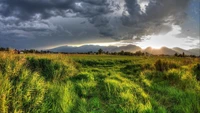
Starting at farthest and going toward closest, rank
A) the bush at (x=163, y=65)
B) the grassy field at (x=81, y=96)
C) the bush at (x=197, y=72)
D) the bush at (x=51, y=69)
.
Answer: the bush at (x=163, y=65) < the bush at (x=197, y=72) < the bush at (x=51, y=69) < the grassy field at (x=81, y=96)

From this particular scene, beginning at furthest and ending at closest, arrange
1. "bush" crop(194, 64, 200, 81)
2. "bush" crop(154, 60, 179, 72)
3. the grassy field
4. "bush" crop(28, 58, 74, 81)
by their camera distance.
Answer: "bush" crop(154, 60, 179, 72) → "bush" crop(194, 64, 200, 81) → "bush" crop(28, 58, 74, 81) → the grassy field

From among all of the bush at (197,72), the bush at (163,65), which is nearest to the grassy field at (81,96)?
the bush at (197,72)

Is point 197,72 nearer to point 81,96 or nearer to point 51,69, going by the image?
point 81,96

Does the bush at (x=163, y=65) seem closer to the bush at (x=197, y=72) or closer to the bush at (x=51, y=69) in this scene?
the bush at (x=197, y=72)

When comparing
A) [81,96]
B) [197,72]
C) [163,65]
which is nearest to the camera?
[81,96]

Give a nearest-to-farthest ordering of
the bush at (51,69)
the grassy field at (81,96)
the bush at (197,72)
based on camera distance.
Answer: the grassy field at (81,96)
the bush at (51,69)
the bush at (197,72)

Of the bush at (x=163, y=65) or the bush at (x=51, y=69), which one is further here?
the bush at (x=163, y=65)

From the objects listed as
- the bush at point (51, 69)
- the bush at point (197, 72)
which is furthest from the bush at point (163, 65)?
the bush at point (51, 69)

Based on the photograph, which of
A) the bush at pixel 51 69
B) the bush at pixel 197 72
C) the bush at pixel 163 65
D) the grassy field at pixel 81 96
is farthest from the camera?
the bush at pixel 163 65

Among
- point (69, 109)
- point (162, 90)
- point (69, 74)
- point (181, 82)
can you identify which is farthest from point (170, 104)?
point (69, 74)

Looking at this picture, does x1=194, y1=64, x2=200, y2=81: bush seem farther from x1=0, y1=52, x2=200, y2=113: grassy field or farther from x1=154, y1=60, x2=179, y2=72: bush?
x1=154, y1=60, x2=179, y2=72: bush

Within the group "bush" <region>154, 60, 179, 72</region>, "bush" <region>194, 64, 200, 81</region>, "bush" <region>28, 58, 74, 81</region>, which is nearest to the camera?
"bush" <region>28, 58, 74, 81</region>

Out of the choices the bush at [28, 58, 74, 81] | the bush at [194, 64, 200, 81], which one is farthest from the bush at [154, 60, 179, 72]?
the bush at [28, 58, 74, 81]

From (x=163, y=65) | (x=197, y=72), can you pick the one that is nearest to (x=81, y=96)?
(x=197, y=72)
